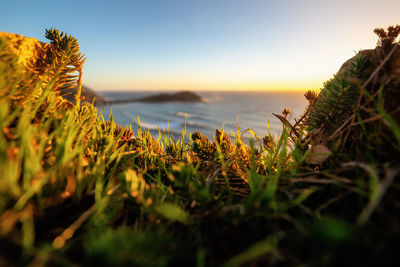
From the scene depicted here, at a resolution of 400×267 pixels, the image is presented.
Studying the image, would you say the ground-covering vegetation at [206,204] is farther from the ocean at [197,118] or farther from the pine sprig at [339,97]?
the ocean at [197,118]

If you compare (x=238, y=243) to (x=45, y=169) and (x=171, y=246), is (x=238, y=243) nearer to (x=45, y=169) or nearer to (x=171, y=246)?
(x=171, y=246)

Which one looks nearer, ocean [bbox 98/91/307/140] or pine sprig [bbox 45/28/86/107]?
pine sprig [bbox 45/28/86/107]

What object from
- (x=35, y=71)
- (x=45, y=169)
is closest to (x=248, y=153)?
(x=45, y=169)

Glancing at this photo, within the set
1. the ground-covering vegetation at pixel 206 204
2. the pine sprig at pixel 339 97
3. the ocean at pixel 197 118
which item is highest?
the pine sprig at pixel 339 97

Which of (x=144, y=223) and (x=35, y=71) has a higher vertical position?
(x=35, y=71)

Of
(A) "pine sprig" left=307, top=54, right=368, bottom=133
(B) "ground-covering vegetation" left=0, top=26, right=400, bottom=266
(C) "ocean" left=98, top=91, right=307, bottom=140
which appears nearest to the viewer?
(B) "ground-covering vegetation" left=0, top=26, right=400, bottom=266

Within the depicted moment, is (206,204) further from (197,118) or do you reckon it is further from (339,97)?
(197,118)

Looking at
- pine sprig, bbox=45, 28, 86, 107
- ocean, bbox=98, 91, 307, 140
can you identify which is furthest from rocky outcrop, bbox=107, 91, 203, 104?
pine sprig, bbox=45, 28, 86, 107

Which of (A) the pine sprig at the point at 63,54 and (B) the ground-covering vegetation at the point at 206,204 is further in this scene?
(A) the pine sprig at the point at 63,54

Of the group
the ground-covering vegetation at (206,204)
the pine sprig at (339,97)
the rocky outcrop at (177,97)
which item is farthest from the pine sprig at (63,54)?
the rocky outcrop at (177,97)

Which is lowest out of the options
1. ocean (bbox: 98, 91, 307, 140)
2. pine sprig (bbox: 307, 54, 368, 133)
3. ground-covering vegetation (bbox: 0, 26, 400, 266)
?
ocean (bbox: 98, 91, 307, 140)

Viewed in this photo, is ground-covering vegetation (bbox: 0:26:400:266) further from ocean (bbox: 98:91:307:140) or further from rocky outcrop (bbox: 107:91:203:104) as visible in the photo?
rocky outcrop (bbox: 107:91:203:104)
